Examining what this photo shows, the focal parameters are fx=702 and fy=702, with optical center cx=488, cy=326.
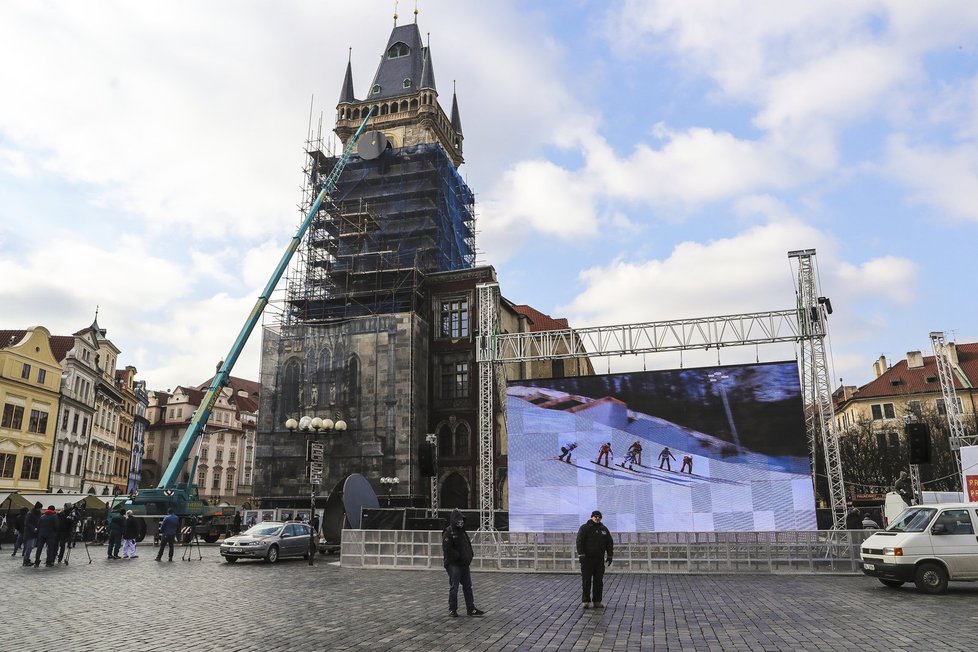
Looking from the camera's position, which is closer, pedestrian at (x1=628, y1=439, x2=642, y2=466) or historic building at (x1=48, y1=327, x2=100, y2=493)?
pedestrian at (x1=628, y1=439, x2=642, y2=466)

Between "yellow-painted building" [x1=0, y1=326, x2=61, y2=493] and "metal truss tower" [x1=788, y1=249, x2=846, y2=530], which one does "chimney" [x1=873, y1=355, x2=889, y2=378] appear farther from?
"yellow-painted building" [x1=0, y1=326, x2=61, y2=493]

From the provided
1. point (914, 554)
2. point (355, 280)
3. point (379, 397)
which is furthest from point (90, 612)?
point (355, 280)

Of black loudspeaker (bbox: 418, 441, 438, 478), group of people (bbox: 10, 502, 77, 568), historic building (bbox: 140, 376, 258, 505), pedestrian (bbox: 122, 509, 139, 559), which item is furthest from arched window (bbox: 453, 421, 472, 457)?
historic building (bbox: 140, 376, 258, 505)

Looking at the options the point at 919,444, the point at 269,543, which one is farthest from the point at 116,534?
the point at 919,444

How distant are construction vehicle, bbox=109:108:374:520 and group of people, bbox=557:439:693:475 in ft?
64.1

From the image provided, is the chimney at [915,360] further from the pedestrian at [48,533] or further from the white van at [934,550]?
the pedestrian at [48,533]

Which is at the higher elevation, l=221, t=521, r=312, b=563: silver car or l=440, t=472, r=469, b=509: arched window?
l=440, t=472, r=469, b=509: arched window

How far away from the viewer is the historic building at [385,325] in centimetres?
4162

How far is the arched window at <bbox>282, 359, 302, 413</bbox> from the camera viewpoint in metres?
43.6

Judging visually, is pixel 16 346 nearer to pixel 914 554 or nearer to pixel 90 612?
pixel 90 612

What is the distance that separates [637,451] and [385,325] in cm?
1928

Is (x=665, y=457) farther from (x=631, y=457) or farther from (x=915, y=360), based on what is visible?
(x=915, y=360)

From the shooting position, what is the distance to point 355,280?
155ft

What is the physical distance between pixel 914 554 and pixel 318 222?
43093 millimetres
